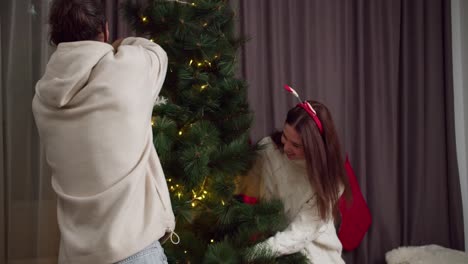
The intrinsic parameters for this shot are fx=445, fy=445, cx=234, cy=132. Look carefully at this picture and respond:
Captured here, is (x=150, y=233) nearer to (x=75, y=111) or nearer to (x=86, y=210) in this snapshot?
(x=86, y=210)

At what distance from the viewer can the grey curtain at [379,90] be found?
2137 mm

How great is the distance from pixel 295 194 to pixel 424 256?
926mm

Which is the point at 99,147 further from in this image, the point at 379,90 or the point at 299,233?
the point at 379,90

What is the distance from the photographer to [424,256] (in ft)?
7.05

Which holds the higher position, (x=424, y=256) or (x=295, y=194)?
(x=295, y=194)

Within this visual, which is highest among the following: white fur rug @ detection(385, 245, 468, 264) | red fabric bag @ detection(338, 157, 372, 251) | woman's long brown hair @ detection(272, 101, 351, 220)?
woman's long brown hair @ detection(272, 101, 351, 220)

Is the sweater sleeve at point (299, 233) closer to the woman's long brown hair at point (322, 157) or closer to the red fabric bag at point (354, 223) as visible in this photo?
the woman's long brown hair at point (322, 157)

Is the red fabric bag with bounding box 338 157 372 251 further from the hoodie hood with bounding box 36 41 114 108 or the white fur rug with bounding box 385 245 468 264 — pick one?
the hoodie hood with bounding box 36 41 114 108

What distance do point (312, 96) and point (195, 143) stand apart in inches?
40.4

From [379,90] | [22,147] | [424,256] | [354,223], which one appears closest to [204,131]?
[22,147]

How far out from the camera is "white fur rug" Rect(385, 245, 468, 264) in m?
2.12

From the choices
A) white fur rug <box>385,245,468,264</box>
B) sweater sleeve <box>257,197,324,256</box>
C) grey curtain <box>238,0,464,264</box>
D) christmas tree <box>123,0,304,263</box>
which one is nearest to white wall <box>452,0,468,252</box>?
grey curtain <box>238,0,464,264</box>

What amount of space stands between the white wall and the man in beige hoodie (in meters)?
2.01

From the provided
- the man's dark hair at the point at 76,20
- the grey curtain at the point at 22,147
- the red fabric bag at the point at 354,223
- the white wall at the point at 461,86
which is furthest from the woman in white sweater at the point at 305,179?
the white wall at the point at 461,86
